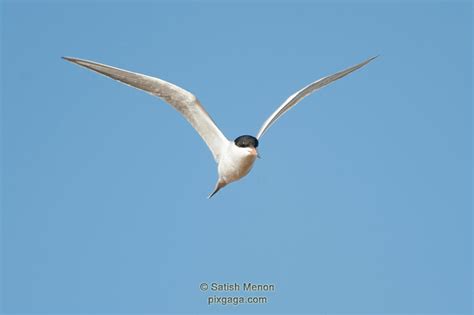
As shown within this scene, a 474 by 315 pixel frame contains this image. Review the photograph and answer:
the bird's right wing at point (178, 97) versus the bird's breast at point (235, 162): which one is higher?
the bird's right wing at point (178, 97)

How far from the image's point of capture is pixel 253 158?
8.75 metres

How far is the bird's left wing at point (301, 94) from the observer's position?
9.50m

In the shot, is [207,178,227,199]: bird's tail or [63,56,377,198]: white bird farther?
[207,178,227,199]: bird's tail

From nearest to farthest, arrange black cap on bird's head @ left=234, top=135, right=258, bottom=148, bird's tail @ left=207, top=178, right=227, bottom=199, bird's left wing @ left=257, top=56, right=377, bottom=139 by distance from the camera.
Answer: black cap on bird's head @ left=234, top=135, right=258, bottom=148, bird's left wing @ left=257, top=56, right=377, bottom=139, bird's tail @ left=207, top=178, right=227, bottom=199

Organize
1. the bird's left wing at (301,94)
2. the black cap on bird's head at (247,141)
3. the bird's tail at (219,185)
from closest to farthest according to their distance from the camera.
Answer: the black cap on bird's head at (247,141) → the bird's left wing at (301,94) → the bird's tail at (219,185)

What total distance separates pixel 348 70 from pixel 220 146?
2.10 meters

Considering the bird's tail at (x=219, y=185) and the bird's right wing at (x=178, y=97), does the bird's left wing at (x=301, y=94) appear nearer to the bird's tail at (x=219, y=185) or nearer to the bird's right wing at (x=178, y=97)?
the bird's right wing at (x=178, y=97)

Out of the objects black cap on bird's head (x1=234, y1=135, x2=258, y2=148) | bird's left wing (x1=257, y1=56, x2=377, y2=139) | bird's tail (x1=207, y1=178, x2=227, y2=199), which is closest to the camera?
black cap on bird's head (x1=234, y1=135, x2=258, y2=148)

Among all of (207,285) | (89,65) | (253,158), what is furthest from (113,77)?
(207,285)

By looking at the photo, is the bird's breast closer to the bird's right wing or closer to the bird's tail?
the bird's tail

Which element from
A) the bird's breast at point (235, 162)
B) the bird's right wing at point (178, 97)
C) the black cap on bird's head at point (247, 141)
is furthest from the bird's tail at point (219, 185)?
the black cap on bird's head at point (247, 141)

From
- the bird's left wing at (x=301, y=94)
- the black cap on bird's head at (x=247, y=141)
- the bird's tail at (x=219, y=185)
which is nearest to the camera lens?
the black cap on bird's head at (x=247, y=141)

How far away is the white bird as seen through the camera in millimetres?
8680

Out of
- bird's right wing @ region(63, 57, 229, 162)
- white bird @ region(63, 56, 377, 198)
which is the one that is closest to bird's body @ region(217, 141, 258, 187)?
white bird @ region(63, 56, 377, 198)
